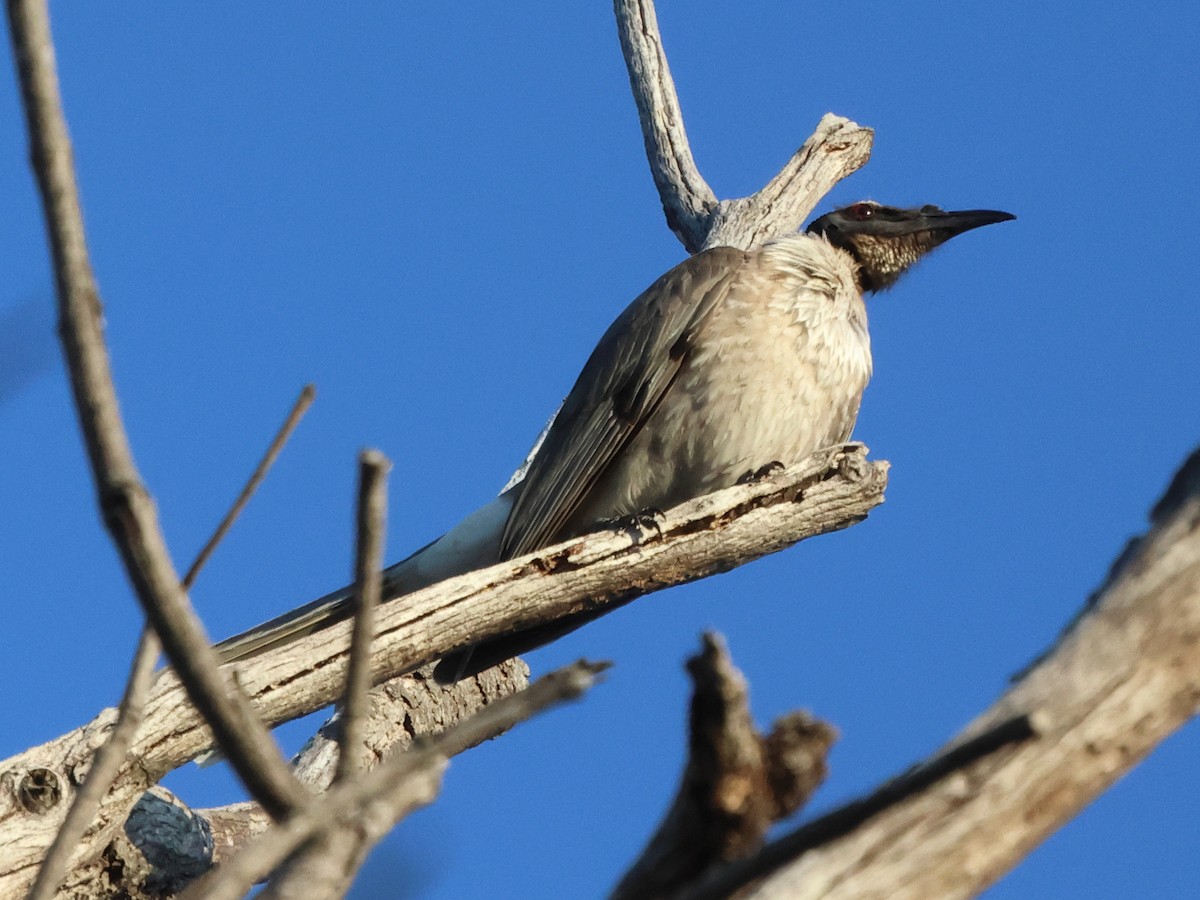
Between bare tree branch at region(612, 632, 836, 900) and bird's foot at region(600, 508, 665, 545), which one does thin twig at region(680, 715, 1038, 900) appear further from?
bird's foot at region(600, 508, 665, 545)

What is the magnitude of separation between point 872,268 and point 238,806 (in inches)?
145

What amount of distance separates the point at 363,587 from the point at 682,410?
431 centimetres

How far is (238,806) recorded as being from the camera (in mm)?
5523

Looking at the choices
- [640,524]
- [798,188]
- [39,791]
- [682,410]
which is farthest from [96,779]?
[798,188]

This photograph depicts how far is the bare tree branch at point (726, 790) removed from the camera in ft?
6.43

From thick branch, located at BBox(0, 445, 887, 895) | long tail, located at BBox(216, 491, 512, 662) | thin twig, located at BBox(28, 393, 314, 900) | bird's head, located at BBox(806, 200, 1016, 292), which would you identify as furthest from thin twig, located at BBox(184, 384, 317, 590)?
bird's head, located at BBox(806, 200, 1016, 292)

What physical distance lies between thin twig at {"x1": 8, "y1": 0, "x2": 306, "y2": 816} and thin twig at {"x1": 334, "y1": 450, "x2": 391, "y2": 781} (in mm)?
86

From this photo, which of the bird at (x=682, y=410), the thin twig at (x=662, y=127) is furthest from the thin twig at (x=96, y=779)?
the thin twig at (x=662, y=127)

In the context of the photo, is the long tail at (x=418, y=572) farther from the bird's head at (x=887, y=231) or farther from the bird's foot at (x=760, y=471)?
the bird's head at (x=887, y=231)

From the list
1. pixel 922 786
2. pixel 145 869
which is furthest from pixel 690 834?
pixel 145 869

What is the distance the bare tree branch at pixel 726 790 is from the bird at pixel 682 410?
3.47 meters

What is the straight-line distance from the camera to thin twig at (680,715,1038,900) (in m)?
1.77

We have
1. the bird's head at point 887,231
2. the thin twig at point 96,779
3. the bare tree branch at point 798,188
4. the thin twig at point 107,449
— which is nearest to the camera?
the thin twig at point 107,449

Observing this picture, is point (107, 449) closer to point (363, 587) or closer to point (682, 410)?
point (363, 587)
